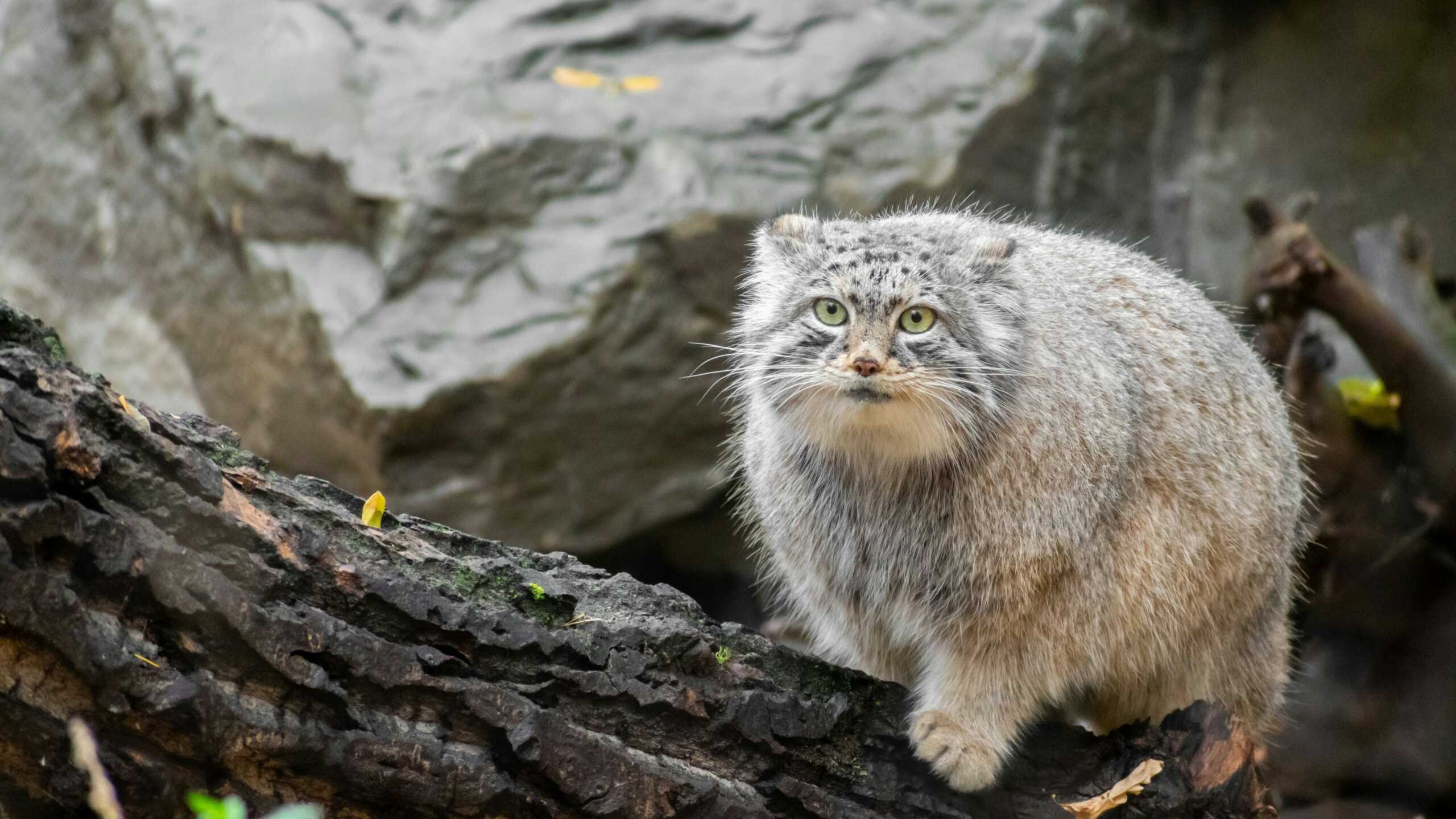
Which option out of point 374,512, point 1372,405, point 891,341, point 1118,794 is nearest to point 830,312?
point 891,341

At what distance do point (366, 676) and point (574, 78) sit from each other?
526cm

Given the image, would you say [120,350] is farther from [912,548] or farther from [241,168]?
[912,548]

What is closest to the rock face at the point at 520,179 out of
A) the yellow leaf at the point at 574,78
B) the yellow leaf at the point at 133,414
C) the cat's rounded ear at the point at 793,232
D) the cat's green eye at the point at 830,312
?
the yellow leaf at the point at 574,78

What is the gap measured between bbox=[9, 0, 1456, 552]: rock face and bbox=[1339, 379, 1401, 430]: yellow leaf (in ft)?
3.81

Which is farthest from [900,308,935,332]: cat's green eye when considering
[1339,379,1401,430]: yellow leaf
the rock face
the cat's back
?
[1339,379,1401,430]: yellow leaf

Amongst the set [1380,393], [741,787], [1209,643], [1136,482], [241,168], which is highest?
[241,168]

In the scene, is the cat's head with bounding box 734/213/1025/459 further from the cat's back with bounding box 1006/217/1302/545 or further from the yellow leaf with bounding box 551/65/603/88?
the yellow leaf with bounding box 551/65/603/88

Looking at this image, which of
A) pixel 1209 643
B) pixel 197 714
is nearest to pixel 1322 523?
pixel 1209 643

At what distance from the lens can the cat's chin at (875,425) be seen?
12.0ft

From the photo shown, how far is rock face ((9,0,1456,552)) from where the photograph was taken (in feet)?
22.6

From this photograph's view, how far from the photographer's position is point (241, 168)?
6977mm

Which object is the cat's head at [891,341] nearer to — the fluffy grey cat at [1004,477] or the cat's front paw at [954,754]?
the fluffy grey cat at [1004,477]

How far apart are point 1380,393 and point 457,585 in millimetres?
5340

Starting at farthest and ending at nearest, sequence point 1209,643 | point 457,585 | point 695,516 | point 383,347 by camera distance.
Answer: point 695,516 → point 383,347 → point 1209,643 → point 457,585
